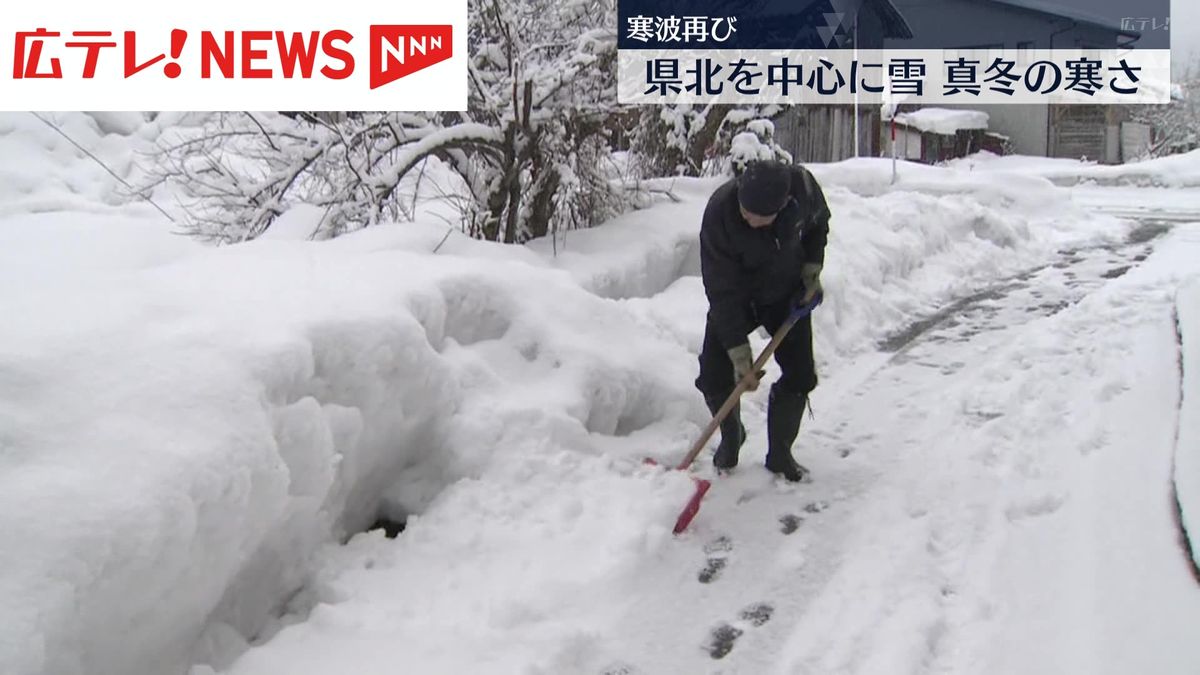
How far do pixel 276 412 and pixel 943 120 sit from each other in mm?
27220

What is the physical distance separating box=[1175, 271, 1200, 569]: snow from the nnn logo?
458 cm

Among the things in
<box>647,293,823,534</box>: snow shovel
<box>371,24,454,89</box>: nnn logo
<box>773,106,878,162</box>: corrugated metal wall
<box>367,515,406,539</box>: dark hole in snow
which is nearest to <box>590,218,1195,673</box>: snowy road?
<box>647,293,823,534</box>: snow shovel

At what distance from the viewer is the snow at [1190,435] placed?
3.42m

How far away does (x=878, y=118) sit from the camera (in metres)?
20.7

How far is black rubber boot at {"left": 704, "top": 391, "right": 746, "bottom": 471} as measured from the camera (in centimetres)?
424

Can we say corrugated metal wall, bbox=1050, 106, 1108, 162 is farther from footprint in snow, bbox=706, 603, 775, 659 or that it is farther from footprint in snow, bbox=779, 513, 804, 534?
footprint in snow, bbox=706, 603, 775, 659

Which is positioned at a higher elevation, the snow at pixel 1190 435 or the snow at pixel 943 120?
the snow at pixel 943 120

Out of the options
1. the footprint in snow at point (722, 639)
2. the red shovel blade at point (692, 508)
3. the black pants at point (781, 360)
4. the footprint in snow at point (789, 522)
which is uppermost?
the black pants at point (781, 360)

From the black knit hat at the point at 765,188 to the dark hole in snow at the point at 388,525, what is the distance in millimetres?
1832

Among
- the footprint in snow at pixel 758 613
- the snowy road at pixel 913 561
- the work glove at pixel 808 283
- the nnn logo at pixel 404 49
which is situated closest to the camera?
the snowy road at pixel 913 561

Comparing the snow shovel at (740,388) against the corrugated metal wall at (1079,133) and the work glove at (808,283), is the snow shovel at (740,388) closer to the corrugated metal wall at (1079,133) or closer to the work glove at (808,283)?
the work glove at (808,283)

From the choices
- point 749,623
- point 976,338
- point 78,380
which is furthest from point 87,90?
point 976,338

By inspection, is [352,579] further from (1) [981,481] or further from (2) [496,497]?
(1) [981,481]

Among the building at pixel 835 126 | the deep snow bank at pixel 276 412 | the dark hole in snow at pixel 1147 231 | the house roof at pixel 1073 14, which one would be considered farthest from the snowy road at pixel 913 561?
the house roof at pixel 1073 14
